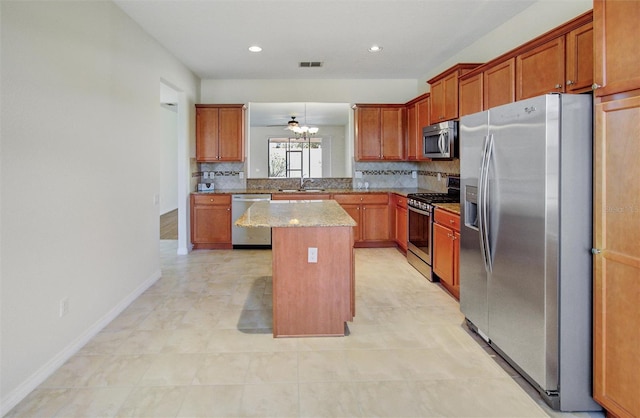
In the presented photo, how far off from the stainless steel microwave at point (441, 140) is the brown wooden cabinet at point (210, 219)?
2946mm

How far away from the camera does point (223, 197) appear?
20.0 ft

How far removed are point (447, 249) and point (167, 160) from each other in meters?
8.48

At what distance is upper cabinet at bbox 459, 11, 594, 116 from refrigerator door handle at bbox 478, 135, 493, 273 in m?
0.75

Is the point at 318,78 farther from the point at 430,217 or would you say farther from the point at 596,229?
the point at 596,229

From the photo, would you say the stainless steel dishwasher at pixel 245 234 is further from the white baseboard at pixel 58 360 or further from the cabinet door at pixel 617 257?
the cabinet door at pixel 617 257

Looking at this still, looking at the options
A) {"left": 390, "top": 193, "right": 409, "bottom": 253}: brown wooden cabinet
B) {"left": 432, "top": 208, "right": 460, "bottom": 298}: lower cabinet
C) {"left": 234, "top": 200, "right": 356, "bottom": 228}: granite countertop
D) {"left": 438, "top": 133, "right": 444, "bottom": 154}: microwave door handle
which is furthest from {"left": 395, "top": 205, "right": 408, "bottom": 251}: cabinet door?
{"left": 234, "top": 200, "right": 356, "bottom": 228}: granite countertop

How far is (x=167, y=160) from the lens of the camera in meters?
10.5

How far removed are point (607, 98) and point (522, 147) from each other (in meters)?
0.47

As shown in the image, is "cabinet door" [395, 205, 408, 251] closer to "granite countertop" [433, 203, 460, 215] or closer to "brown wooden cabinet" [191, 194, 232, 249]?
"granite countertop" [433, 203, 460, 215]

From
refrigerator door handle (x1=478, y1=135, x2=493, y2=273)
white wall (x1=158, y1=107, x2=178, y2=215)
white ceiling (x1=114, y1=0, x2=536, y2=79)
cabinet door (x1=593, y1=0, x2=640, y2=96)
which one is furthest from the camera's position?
white wall (x1=158, y1=107, x2=178, y2=215)

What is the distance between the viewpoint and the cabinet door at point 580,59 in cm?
256

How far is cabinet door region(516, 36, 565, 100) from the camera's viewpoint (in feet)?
9.21

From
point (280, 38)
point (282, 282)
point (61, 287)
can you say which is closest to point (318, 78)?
point (280, 38)

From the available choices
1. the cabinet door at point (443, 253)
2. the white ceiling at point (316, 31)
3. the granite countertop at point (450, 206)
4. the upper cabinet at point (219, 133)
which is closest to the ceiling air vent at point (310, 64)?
the white ceiling at point (316, 31)
